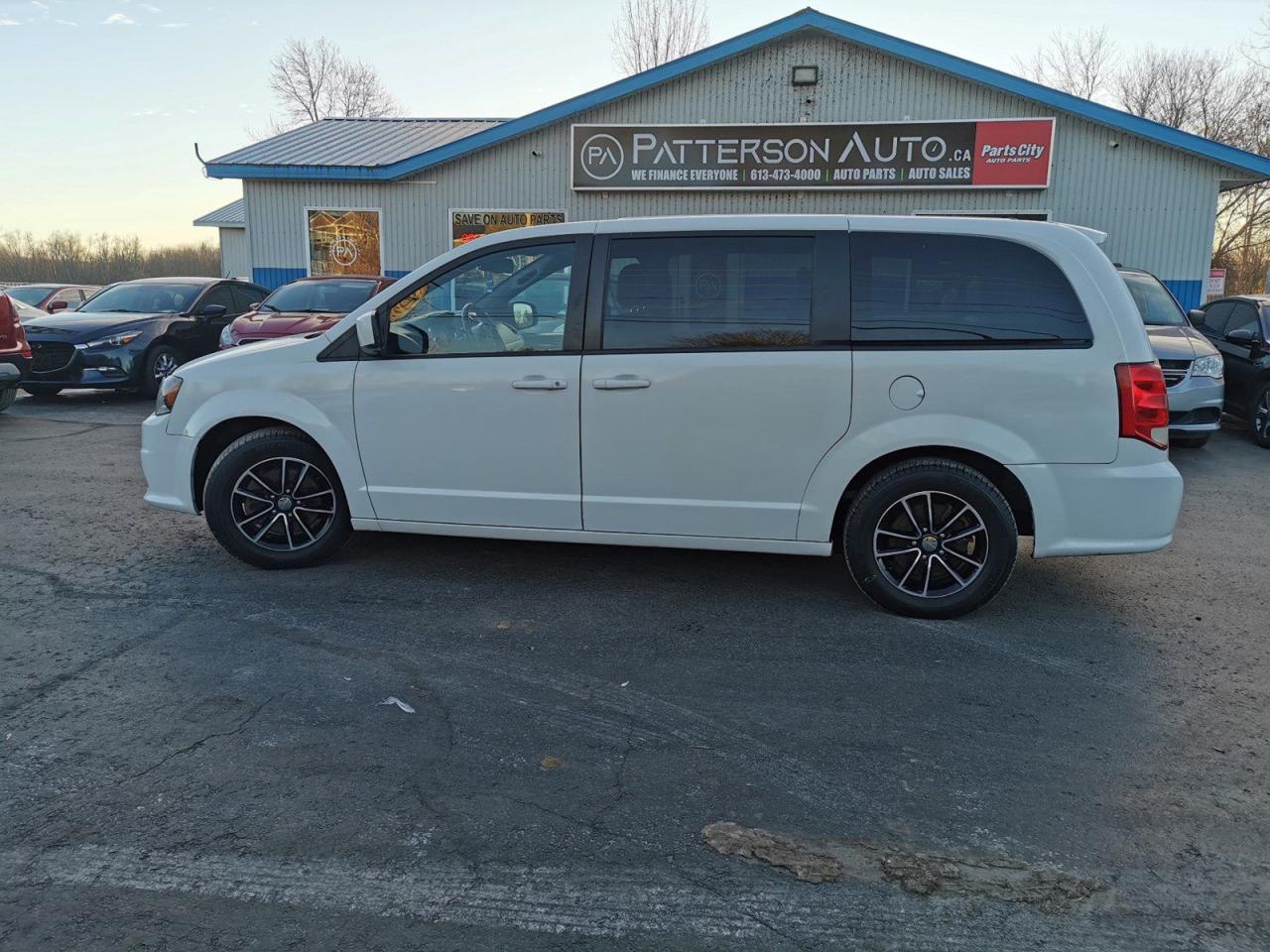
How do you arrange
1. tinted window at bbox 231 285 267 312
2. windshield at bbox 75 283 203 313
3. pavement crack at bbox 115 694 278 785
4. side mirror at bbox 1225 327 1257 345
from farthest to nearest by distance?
tinted window at bbox 231 285 267 312 → windshield at bbox 75 283 203 313 → side mirror at bbox 1225 327 1257 345 → pavement crack at bbox 115 694 278 785

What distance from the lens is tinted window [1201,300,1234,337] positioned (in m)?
11.8

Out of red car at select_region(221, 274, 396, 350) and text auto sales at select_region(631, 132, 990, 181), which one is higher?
text auto sales at select_region(631, 132, 990, 181)

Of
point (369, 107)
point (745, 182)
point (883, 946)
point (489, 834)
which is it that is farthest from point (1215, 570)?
point (369, 107)

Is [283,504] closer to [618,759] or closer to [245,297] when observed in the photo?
[618,759]

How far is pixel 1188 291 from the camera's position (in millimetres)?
15477

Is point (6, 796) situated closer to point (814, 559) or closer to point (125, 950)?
point (125, 950)

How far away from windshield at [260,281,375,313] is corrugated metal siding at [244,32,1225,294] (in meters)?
5.16

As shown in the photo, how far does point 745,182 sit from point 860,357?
12242 millimetres

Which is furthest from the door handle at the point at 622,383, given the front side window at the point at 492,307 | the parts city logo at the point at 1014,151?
the parts city logo at the point at 1014,151

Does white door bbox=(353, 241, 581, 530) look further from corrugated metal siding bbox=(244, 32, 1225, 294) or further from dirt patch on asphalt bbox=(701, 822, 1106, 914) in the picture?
corrugated metal siding bbox=(244, 32, 1225, 294)

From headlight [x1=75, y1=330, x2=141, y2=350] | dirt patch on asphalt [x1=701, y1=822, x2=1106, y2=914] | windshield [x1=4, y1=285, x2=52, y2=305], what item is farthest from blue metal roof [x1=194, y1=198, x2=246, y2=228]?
dirt patch on asphalt [x1=701, y1=822, x2=1106, y2=914]

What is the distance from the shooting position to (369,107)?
52.8 metres

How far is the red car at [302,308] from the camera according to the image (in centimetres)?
1134

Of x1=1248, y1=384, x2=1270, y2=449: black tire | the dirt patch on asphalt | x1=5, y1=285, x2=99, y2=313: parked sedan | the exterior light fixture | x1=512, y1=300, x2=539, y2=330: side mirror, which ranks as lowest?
the dirt patch on asphalt
